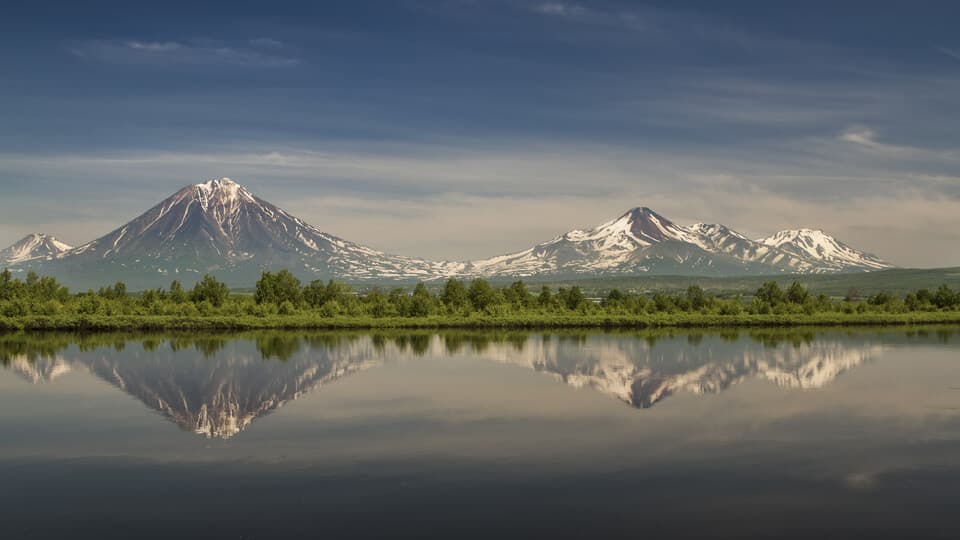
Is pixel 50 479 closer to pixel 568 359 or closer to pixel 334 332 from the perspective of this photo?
pixel 568 359

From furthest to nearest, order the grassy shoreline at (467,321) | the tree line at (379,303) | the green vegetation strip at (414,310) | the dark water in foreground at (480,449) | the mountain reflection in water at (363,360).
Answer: the tree line at (379,303), the green vegetation strip at (414,310), the grassy shoreline at (467,321), the mountain reflection in water at (363,360), the dark water in foreground at (480,449)

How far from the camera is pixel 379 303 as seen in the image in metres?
91.1

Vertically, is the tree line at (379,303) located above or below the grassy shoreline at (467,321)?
above

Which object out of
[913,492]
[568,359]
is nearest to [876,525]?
[913,492]

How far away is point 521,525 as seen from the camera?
Result: 1574cm

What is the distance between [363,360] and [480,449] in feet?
85.7

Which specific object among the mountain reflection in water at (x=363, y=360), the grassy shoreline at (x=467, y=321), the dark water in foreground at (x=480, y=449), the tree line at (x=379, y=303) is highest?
the tree line at (x=379, y=303)

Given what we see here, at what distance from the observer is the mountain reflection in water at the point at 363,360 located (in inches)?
1300

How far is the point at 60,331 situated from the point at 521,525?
70339 millimetres

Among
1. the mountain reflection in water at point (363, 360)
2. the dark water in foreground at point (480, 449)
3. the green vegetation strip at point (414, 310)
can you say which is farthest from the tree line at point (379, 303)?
the dark water in foreground at point (480, 449)

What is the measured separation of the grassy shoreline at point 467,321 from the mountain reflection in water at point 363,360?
28.8 ft

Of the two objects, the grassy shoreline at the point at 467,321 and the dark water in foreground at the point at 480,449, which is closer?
the dark water in foreground at the point at 480,449

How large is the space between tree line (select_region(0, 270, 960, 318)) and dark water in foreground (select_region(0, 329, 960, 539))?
137 feet

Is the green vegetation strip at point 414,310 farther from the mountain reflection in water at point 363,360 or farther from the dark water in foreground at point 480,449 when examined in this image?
the dark water in foreground at point 480,449
